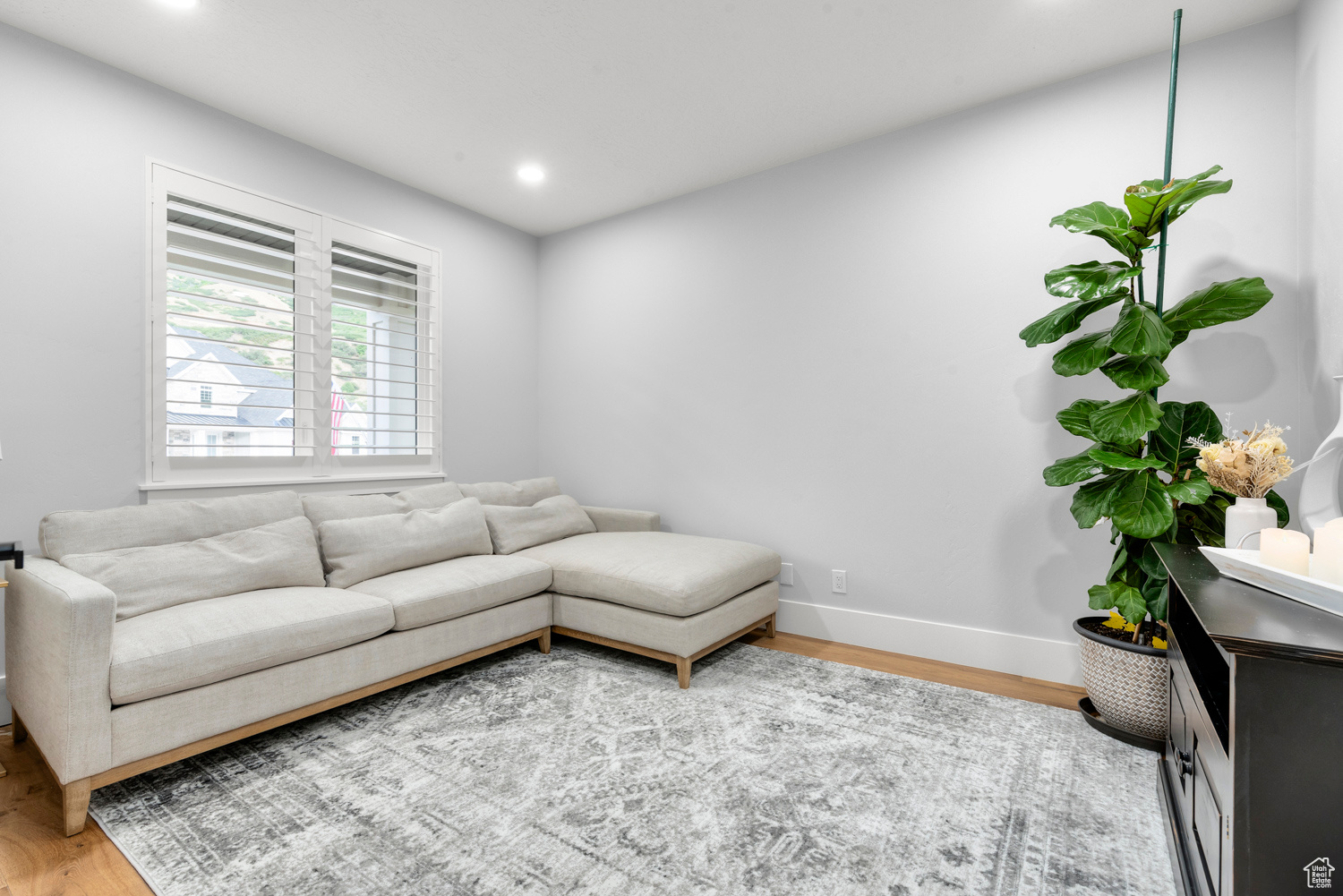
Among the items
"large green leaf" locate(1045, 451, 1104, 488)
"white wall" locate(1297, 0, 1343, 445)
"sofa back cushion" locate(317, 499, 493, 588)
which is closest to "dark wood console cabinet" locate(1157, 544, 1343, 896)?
"large green leaf" locate(1045, 451, 1104, 488)

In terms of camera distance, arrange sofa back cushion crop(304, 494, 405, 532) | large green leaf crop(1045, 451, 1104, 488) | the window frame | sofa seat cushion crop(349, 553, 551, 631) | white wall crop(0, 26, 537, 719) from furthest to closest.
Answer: sofa back cushion crop(304, 494, 405, 532), the window frame, sofa seat cushion crop(349, 553, 551, 631), white wall crop(0, 26, 537, 719), large green leaf crop(1045, 451, 1104, 488)

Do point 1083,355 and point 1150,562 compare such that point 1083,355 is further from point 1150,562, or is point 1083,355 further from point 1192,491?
point 1150,562

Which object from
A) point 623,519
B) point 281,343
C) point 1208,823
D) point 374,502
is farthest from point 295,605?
point 1208,823

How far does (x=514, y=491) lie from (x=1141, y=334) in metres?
3.15

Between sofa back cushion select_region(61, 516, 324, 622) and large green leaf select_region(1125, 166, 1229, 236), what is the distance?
341 centimetres

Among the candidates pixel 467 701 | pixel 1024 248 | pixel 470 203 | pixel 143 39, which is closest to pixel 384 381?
pixel 470 203

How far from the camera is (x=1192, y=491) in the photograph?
1939 mm

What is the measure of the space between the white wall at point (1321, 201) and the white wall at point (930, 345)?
0.10 metres

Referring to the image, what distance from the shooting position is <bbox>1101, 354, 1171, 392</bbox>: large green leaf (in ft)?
6.58

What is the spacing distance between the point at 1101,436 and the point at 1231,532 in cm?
56

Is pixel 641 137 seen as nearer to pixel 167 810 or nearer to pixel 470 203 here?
pixel 470 203

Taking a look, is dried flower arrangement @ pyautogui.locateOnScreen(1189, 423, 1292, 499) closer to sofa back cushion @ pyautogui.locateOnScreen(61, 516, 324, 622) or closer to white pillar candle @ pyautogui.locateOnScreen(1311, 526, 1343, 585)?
white pillar candle @ pyautogui.locateOnScreen(1311, 526, 1343, 585)

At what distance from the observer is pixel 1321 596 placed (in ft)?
3.41

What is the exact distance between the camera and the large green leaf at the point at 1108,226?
84.2 inches
